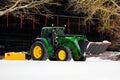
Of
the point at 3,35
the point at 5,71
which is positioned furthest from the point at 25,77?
the point at 3,35

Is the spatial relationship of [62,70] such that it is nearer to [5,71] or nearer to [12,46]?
[5,71]

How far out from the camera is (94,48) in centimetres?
1998

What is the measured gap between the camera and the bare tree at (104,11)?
19319 millimetres

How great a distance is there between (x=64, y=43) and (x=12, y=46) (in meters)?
9.26

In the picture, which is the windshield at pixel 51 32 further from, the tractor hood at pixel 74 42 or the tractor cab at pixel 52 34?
the tractor hood at pixel 74 42

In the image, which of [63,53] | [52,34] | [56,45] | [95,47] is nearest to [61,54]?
[63,53]

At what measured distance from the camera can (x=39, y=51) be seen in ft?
53.0

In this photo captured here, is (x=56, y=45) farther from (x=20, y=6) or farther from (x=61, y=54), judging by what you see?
(x=20, y=6)

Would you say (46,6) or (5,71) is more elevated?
(46,6)

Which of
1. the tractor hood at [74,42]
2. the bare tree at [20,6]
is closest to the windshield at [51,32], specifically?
the tractor hood at [74,42]

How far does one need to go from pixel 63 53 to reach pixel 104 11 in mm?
5940

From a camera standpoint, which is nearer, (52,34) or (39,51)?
(52,34)

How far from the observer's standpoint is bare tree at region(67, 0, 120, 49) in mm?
19319

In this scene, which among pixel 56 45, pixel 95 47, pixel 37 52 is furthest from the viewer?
pixel 95 47
